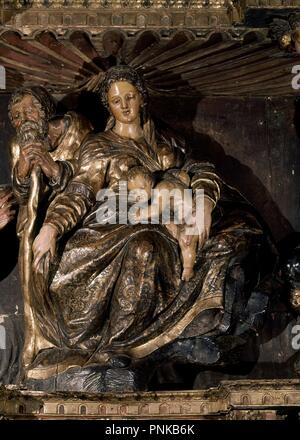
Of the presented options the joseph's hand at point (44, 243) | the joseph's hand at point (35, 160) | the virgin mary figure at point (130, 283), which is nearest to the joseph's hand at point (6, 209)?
the joseph's hand at point (35, 160)

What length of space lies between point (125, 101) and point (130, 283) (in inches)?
50.5

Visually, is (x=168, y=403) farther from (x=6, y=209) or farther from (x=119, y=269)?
Answer: (x=6, y=209)

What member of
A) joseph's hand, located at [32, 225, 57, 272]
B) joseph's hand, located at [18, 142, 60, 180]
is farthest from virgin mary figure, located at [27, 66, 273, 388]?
joseph's hand, located at [18, 142, 60, 180]

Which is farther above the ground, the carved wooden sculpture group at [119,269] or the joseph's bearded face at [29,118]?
the joseph's bearded face at [29,118]

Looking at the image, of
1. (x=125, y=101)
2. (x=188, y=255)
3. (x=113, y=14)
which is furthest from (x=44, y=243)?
(x=113, y=14)

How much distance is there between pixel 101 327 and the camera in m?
12.8

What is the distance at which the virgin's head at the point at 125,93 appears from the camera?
43.2 feet

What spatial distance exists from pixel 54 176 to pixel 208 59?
4.47 feet

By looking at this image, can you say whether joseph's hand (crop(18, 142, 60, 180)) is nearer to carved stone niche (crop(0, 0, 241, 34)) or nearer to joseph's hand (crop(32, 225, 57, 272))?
joseph's hand (crop(32, 225, 57, 272))

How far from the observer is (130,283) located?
41.4 ft

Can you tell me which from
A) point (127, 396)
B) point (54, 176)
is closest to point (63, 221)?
point (54, 176)

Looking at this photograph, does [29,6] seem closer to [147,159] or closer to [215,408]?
[147,159]

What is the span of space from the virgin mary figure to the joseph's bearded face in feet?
1.53

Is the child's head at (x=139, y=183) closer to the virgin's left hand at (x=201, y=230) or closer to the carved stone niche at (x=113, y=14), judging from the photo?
the virgin's left hand at (x=201, y=230)
